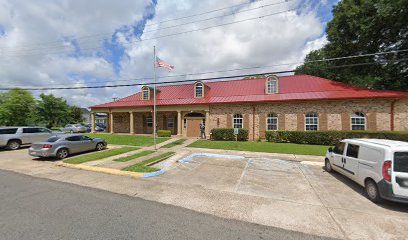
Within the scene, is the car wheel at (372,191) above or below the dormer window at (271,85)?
below

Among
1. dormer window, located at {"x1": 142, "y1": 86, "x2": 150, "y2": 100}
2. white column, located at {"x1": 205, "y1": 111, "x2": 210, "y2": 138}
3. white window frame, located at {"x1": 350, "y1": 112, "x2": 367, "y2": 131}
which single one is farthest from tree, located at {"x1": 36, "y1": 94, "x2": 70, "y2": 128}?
white window frame, located at {"x1": 350, "y1": 112, "x2": 367, "y2": 131}

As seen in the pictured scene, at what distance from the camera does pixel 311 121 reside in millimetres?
17062

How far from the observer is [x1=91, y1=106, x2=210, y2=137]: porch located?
21266 millimetres

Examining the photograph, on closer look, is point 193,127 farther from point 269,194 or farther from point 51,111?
point 51,111

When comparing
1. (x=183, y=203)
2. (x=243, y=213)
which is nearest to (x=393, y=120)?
(x=243, y=213)

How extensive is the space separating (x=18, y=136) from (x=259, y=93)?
74.4 ft

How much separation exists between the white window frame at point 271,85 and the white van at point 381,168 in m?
14.2

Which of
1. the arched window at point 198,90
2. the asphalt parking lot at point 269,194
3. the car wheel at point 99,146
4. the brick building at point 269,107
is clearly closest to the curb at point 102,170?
the asphalt parking lot at point 269,194

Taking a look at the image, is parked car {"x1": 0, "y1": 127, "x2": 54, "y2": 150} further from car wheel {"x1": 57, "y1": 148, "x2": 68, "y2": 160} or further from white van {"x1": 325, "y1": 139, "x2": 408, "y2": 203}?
white van {"x1": 325, "y1": 139, "x2": 408, "y2": 203}

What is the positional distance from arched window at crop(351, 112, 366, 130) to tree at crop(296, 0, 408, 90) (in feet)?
14.8

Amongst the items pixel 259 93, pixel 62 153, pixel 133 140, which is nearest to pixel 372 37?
pixel 259 93

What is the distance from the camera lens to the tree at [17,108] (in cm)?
2592

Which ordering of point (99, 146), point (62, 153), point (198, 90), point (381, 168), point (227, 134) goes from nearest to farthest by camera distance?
point (381, 168), point (62, 153), point (99, 146), point (227, 134), point (198, 90)

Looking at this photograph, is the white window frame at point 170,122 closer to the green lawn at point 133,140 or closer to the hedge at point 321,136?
the green lawn at point 133,140
